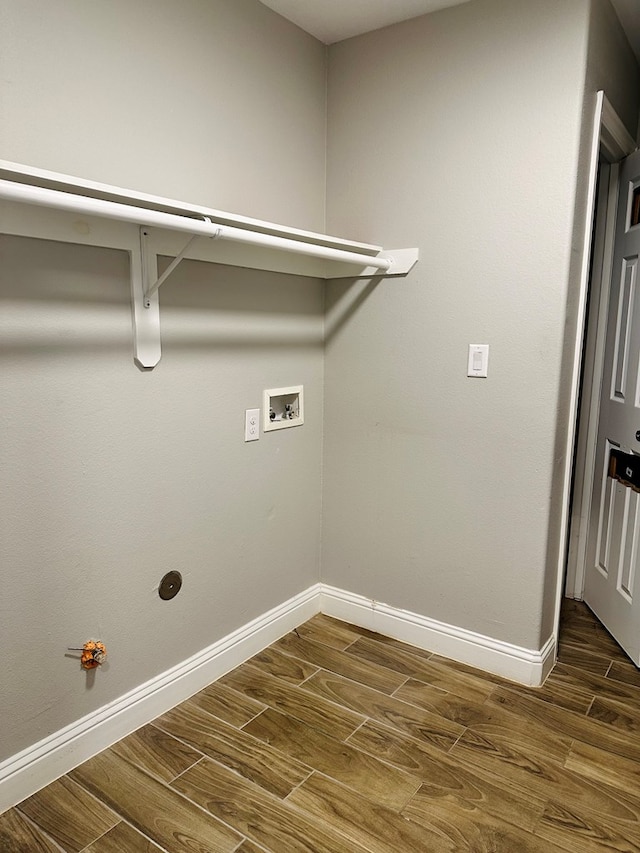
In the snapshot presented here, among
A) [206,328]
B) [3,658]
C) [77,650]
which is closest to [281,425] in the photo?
[206,328]

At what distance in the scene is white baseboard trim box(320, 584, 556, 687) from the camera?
2.11 metres

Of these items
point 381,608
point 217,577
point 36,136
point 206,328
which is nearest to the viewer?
point 36,136

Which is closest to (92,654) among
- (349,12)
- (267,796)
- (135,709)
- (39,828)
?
(135,709)

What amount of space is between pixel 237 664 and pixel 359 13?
230 centimetres

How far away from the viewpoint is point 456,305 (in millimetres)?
2107

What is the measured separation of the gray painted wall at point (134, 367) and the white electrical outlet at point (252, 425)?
0.09ft

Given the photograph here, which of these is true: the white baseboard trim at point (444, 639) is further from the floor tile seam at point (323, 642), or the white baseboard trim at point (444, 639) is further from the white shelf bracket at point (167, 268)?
the white shelf bracket at point (167, 268)

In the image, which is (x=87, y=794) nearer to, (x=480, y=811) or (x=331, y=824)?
(x=331, y=824)

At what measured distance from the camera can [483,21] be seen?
1.94m

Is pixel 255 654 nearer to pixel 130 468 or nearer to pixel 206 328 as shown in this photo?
pixel 130 468

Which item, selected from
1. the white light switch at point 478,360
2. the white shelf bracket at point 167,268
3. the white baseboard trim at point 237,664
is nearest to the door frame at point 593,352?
the white baseboard trim at point 237,664

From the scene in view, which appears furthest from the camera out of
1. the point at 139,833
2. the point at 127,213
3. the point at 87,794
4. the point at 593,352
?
the point at 593,352

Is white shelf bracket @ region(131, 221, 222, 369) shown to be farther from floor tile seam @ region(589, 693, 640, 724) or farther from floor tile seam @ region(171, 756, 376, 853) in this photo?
floor tile seam @ region(589, 693, 640, 724)

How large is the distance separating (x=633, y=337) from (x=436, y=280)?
0.80m
